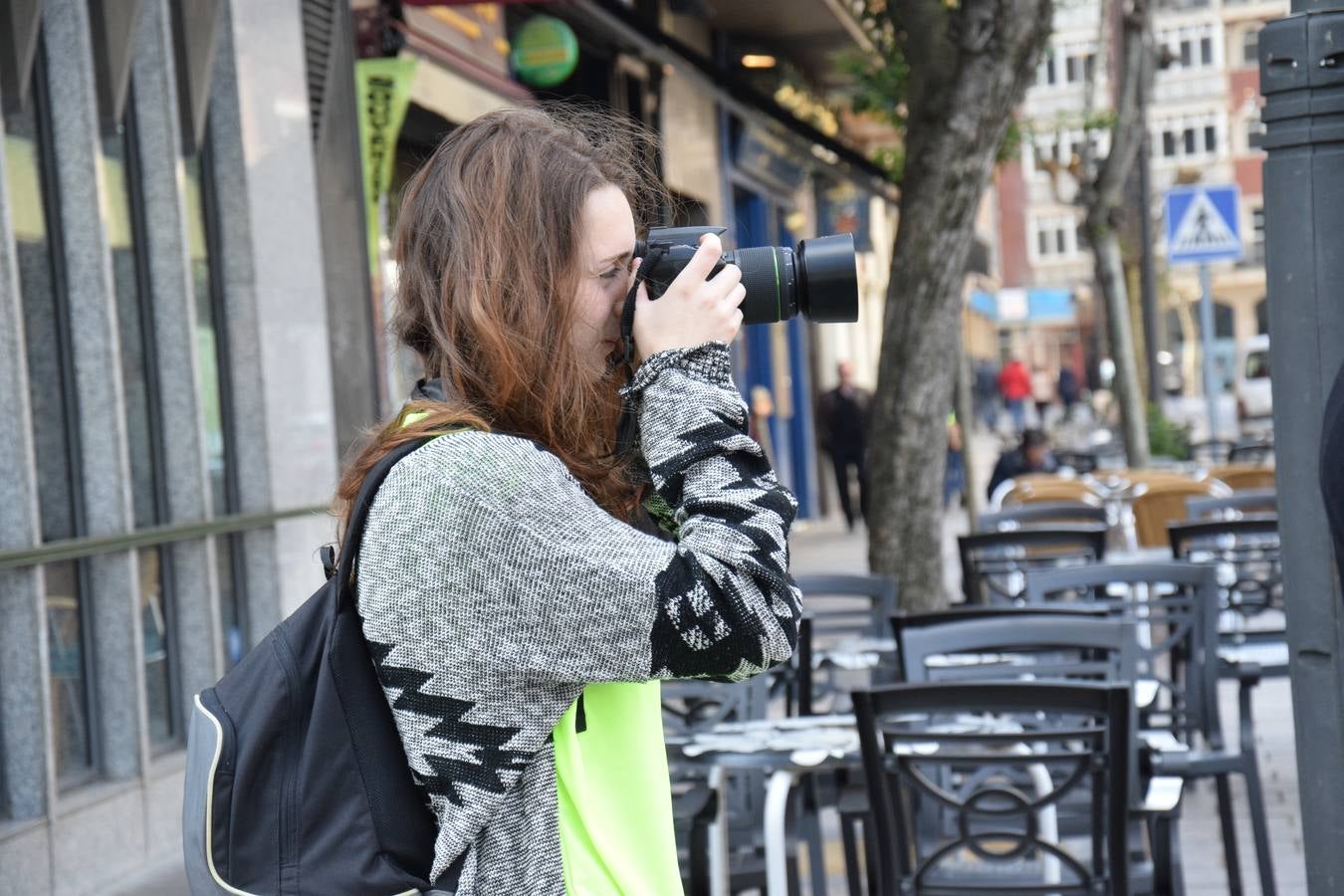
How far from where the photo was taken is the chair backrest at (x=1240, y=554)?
6613mm

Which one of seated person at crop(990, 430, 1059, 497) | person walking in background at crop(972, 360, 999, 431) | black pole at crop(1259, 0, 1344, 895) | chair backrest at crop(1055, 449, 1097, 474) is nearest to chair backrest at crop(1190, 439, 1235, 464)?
chair backrest at crop(1055, 449, 1097, 474)

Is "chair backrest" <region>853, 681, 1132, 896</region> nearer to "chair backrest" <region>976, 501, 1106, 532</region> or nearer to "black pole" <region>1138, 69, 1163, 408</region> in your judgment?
"chair backrest" <region>976, 501, 1106, 532</region>

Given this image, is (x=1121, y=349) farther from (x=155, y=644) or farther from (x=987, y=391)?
(x=987, y=391)

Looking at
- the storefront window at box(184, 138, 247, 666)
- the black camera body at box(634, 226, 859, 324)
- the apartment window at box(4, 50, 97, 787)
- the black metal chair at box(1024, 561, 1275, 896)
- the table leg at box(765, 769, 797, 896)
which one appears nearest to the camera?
the black camera body at box(634, 226, 859, 324)

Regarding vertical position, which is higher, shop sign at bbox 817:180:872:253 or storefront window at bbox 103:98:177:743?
A: shop sign at bbox 817:180:872:253

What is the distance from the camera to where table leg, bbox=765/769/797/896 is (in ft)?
13.3

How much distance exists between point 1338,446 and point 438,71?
844cm

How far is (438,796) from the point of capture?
1.55m

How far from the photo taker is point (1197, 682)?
524cm

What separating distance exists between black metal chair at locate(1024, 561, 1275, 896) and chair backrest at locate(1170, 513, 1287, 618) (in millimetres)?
401

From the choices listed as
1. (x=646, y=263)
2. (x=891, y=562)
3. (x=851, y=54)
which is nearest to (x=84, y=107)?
(x=646, y=263)

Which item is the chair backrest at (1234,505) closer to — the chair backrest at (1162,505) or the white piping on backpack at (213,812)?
the chair backrest at (1162,505)

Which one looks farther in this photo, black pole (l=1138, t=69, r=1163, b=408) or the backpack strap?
black pole (l=1138, t=69, r=1163, b=408)

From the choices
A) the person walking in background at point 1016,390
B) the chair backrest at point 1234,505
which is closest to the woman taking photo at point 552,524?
the chair backrest at point 1234,505
